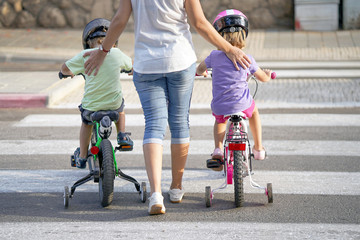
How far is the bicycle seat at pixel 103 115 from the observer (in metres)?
5.22

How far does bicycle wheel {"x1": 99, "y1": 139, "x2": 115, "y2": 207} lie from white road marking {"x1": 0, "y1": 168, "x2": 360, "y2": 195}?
55cm

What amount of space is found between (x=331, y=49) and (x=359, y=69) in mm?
2195

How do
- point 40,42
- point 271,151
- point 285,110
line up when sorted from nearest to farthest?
1. point 271,151
2. point 285,110
3. point 40,42

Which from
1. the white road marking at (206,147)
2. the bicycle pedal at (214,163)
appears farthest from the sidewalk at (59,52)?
the bicycle pedal at (214,163)

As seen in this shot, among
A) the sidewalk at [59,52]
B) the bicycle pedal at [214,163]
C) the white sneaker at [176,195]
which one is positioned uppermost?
the bicycle pedal at [214,163]

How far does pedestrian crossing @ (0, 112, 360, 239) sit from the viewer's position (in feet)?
14.9

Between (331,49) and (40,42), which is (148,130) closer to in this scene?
(331,49)

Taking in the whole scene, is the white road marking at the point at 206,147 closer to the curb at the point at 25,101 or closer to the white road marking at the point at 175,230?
the curb at the point at 25,101

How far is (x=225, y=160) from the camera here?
5.18m

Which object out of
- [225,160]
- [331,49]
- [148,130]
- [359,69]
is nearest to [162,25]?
[148,130]

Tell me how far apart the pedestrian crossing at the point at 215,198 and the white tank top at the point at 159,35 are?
3.59 feet

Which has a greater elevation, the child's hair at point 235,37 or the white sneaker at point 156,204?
the child's hair at point 235,37

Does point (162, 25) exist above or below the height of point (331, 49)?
above

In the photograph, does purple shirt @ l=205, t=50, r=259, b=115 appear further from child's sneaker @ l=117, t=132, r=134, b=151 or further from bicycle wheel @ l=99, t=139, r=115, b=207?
bicycle wheel @ l=99, t=139, r=115, b=207
